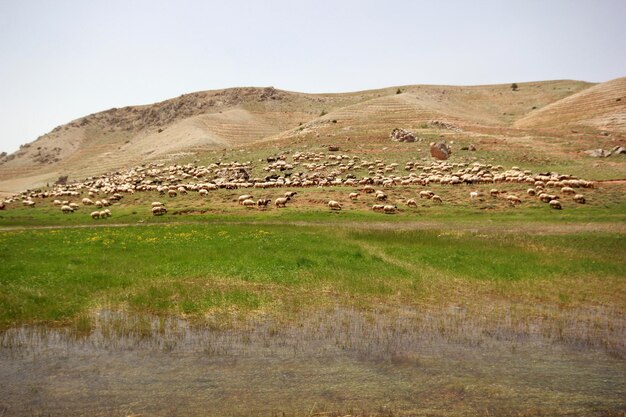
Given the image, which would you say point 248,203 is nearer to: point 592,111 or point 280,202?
point 280,202

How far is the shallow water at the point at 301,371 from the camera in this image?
10.3 m

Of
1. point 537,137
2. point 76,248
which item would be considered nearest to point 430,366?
point 76,248

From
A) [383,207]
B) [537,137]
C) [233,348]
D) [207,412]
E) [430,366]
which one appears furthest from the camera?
[537,137]

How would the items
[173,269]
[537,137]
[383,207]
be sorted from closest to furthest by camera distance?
[173,269]
[383,207]
[537,137]

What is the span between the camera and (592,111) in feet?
265

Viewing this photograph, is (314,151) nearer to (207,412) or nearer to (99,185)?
(99,185)

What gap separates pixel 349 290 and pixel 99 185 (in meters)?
54.1

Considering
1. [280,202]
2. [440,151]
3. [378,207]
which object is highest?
[440,151]

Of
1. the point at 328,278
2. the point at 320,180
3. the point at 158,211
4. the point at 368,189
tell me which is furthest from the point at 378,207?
the point at 328,278

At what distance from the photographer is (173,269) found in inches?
888

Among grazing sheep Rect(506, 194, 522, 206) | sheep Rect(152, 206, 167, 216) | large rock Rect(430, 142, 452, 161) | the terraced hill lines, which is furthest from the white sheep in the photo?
the terraced hill lines

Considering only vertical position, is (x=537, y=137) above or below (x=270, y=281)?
above

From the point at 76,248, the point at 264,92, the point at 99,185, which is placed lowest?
the point at 76,248

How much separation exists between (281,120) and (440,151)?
6415 centimetres
